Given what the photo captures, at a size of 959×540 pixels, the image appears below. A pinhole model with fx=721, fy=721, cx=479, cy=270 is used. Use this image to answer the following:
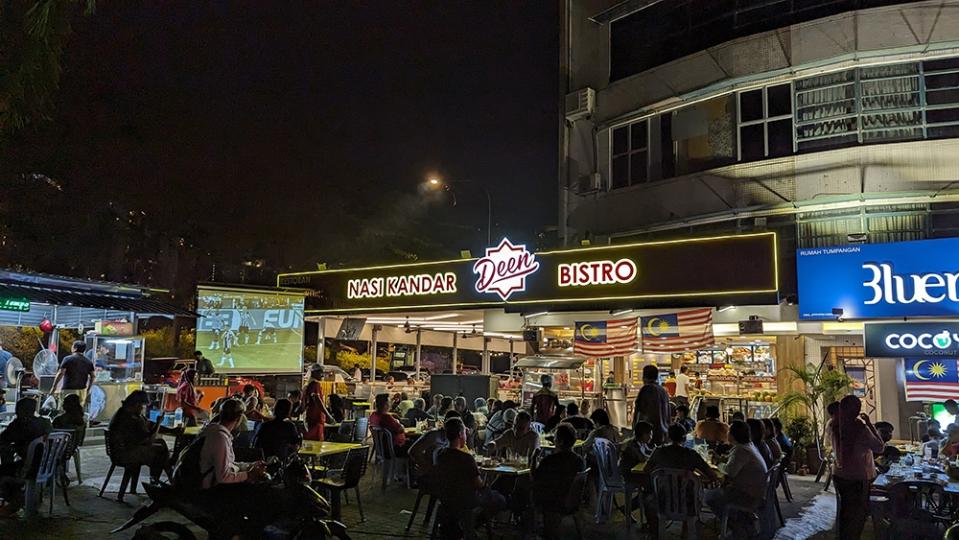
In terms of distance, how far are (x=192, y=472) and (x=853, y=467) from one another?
6.97 metres

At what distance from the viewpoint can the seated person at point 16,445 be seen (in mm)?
8859

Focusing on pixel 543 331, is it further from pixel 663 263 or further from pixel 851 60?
pixel 851 60

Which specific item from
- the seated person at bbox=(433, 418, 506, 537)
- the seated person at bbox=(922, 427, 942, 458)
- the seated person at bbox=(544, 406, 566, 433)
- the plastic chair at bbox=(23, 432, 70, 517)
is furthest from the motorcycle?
the seated person at bbox=(922, 427, 942, 458)

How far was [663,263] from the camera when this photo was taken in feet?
49.4

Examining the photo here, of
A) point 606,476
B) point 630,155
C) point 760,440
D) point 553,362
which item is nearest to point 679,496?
point 606,476

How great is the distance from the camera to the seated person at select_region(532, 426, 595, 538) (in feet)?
24.8

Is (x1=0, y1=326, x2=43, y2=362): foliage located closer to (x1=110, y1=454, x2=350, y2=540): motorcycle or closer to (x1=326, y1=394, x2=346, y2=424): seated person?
(x1=326, y1=394, x2=346, y2=424): seated person

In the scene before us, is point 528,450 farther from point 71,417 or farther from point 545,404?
point 71,417

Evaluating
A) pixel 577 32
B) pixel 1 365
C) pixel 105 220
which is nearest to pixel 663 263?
pixel 577 32

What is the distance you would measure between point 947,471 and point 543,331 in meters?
11.7

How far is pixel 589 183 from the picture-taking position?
2117cm

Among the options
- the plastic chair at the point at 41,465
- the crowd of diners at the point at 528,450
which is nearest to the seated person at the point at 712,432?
the crowd of diners at the point at 528,450

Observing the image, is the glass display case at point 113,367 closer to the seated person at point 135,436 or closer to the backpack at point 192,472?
the seated person at point 135,436

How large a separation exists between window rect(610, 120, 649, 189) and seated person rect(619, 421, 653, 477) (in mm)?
11998
